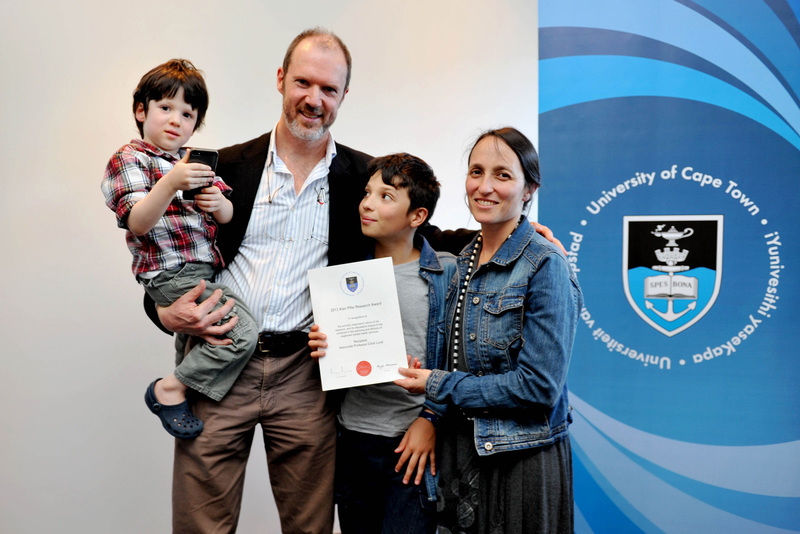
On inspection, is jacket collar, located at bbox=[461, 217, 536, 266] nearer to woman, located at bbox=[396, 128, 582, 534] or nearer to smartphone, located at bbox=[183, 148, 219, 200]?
woman, located at bbox=[396, 128, 582, 534]

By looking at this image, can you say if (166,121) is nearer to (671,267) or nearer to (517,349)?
(517,349)

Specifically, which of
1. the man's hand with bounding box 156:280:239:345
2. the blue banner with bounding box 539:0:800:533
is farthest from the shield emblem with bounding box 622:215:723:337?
the man's hand with bounding box 156:280:239:345

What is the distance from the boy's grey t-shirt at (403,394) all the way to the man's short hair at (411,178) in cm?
25

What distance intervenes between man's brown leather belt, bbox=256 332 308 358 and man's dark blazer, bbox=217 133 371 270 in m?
0.29

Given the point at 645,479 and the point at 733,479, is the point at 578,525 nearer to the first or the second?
the point at 645,479

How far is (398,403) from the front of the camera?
187cm

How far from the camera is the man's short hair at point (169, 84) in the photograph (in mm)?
1783

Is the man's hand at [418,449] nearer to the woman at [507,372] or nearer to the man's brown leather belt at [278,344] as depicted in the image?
the woman at [507,372]

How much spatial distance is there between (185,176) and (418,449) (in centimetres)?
105

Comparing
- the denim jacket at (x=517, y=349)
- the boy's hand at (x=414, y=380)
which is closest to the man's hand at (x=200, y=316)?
the boy's hand at (x=414, y=380)

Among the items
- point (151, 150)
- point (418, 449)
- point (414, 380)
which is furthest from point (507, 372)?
point (151, 150)

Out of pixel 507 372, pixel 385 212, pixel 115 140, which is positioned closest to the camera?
pixel 507 372

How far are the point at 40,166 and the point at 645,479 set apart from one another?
3.28m

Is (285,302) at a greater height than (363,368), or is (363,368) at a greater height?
(285,302)
